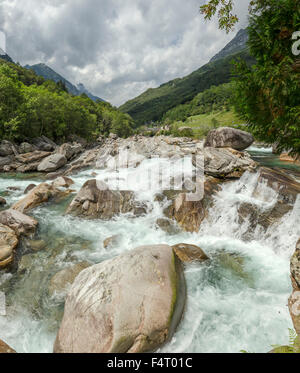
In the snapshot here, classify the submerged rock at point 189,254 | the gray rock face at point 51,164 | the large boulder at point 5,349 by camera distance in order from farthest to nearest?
the gray rock face at point 51,164, the submerged rock at point 189,254, the large boulder at point 5,349

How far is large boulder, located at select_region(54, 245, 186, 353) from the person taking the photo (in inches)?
166

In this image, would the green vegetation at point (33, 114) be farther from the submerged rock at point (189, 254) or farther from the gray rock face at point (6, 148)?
the submerged rock at point (189, 254)

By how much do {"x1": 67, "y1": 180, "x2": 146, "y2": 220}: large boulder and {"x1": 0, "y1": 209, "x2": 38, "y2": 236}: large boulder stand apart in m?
2.67

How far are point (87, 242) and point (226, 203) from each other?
337 inches

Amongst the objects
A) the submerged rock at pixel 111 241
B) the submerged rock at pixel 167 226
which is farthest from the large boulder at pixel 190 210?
the submerged rock at pixel 111 241

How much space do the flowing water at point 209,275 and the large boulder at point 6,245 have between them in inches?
23.8

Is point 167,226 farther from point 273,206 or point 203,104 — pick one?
point 203,104

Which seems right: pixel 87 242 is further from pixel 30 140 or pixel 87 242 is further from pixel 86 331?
pixel 30 140

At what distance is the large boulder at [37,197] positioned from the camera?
1282 cm

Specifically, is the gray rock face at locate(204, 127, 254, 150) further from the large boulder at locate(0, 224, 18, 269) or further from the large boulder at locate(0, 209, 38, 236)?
the large boulder at locate(0, 224, 18, 269)

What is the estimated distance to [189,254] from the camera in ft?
26.6

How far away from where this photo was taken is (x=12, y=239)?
322 inches

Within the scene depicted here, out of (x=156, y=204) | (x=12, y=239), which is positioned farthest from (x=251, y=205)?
(x=12, y=239)
